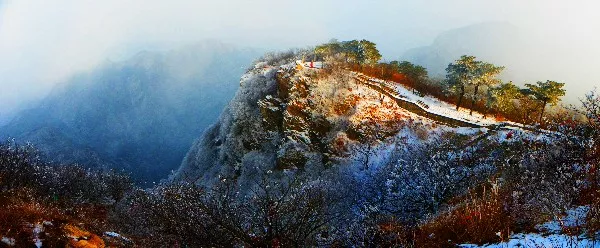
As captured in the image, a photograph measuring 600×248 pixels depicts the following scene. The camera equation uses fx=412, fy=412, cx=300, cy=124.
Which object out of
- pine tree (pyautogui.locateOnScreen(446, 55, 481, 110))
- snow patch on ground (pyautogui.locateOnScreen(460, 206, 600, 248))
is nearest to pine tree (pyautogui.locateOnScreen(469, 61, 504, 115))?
pine tree (pyautogui.locateOnScreen(446, 55, 481, 110))

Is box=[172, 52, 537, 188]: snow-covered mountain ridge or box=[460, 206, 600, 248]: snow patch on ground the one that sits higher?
box=[460, 206, 600, 248]: snow patch on ground

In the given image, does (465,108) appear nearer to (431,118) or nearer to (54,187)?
(431,118)

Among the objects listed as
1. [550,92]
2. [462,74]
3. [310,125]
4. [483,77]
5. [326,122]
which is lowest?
[310,125]

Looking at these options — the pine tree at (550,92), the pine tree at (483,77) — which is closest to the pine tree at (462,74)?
the pine tree at (483,77)

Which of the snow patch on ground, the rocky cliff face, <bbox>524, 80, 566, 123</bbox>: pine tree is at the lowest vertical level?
the rocky cliff face

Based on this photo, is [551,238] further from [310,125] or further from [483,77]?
[483,77]

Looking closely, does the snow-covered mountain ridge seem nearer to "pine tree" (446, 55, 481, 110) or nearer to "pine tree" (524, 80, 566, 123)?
"pine tree" (446, 55, 481, 110)

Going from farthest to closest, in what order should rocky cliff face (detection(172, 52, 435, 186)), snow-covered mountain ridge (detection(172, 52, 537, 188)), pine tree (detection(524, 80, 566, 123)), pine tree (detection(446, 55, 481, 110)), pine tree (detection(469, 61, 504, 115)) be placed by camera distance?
pine tree (detection(446, 55, 481, 110)) < pine tree (detection(469, 61, 504, 115)) < rocky cliff face (detection(172, 52, 435, 186)) < snow-covered mountain ridge (detection(172, 52, 537, 188)) < pine tree (detection(524, 80, 566, 123))

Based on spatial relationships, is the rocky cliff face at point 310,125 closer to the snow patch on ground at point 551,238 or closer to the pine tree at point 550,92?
the pine tree at point 550,92

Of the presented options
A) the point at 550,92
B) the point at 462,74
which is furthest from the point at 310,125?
the point at 550,92

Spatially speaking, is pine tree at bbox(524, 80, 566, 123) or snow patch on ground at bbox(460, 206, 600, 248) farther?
pine tree at bbox(524, 80, 566, 123)

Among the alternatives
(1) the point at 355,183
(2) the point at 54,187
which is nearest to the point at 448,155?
(1) the point at 355,183
